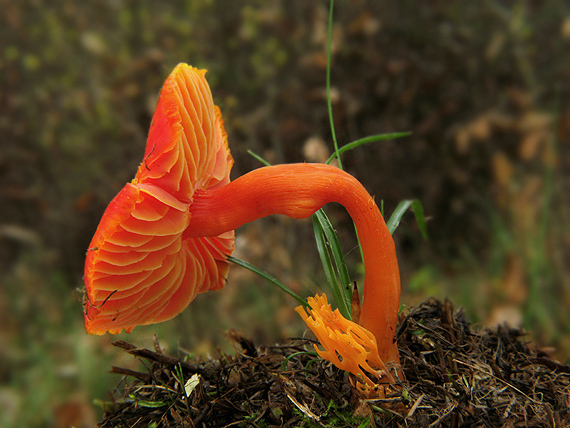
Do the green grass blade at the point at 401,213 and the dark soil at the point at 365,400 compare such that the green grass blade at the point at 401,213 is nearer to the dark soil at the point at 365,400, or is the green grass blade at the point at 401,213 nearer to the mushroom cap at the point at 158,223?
the dark soil at the point at 365,400

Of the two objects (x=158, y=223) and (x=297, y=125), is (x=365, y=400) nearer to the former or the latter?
(x=158, y=223)

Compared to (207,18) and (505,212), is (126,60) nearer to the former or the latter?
(207,18)

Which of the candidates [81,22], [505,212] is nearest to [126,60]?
[81,22]

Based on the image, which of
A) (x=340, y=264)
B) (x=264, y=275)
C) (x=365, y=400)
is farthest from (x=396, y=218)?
(x=365, y=400)

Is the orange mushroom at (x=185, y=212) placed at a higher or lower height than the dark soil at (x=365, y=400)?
higher

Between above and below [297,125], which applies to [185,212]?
above

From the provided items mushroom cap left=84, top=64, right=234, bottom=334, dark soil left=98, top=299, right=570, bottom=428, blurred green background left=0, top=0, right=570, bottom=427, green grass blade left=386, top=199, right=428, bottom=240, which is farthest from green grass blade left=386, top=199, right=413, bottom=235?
blurred green background left=0, top=0, right=570, bottom=427

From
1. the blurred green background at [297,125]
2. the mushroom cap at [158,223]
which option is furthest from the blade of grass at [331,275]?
the blurred green background at [297,125]
